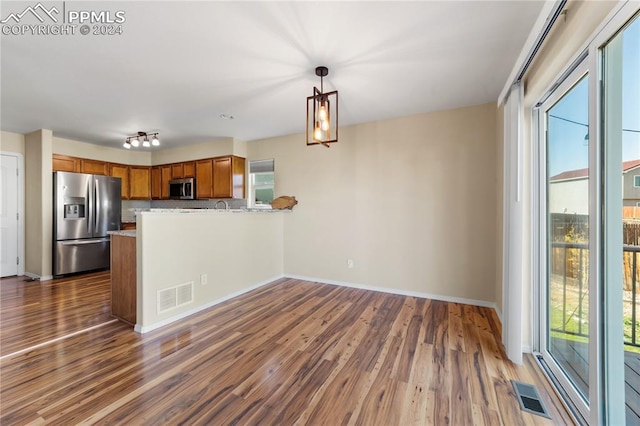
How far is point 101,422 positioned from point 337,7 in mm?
2871

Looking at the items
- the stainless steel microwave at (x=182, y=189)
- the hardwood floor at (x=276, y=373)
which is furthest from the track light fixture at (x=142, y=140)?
the hardwood floor at (x=276, y=373)

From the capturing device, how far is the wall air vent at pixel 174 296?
2703 mm

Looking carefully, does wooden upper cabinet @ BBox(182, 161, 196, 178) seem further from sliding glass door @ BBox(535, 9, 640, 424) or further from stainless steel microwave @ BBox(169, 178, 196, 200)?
sliding glass door @ BBox(535, 9, 640, 424)

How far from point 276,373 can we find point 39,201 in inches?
205

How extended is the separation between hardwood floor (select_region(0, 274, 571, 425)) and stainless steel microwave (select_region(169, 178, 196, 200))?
3035 mm

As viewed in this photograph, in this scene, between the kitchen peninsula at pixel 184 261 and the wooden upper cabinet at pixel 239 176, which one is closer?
the kitchen peninsula at pixel 184 261

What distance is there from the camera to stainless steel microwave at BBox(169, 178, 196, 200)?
5.23 m

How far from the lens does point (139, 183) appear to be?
19.0 ft

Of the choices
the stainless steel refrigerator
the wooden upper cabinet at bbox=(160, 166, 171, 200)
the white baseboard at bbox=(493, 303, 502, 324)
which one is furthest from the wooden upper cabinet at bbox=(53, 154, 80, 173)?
the white baseboard at bbox=(493, 303, 502, 324)

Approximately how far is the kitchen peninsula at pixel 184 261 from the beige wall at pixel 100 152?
11.2ft

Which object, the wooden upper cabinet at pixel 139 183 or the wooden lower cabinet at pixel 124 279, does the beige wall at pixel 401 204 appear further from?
the wooden upper cabinet at pixel 139 183

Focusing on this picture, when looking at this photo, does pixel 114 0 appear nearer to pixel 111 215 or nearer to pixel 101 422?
pixel 101 422

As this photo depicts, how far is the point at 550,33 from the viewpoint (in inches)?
65.1

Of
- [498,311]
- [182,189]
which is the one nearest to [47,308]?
[182,189]
